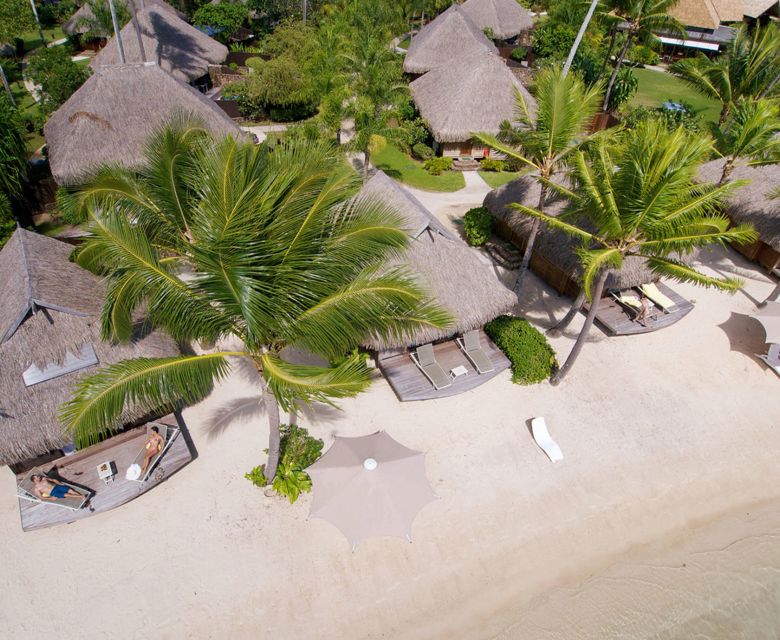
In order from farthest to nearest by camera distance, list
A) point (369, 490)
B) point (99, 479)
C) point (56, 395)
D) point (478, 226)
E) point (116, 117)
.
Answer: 1. point (116, 117)
2. point (478, 226)
3. point (99, 479)
4. point (56, 395)
5. point (369, 490)

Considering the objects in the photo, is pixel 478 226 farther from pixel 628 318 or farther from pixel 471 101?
pixel 471 101

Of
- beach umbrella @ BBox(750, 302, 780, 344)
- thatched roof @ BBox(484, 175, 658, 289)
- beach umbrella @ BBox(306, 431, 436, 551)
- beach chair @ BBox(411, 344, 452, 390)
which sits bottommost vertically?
beach chair @ BBox(411, 344, 452, 390)

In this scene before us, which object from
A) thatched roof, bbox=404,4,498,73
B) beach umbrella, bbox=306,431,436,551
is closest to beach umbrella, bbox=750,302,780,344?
beach umbrella, bbox=306,431,436,551

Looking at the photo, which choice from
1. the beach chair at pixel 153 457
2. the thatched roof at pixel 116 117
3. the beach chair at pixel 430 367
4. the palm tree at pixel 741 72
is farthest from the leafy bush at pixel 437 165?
the beach chair at pixel 153 457

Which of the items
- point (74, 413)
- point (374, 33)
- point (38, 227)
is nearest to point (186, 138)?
point (74, 413)

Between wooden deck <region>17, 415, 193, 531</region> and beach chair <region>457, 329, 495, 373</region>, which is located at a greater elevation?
beach chair <region>457, 329, 495, 373</region>

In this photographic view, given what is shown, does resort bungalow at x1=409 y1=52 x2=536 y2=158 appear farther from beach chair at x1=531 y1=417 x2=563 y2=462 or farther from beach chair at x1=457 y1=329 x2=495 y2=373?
beach chair at x1=531 y1=417 x2=563 y2=462

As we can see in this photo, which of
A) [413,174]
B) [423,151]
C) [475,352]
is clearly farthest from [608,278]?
[423,151]
